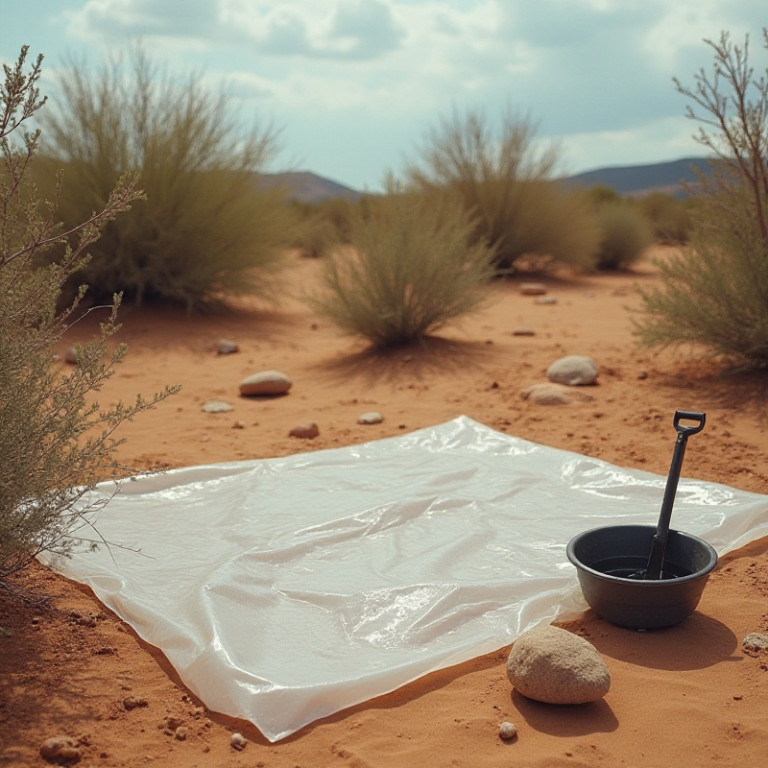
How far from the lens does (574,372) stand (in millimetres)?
5668

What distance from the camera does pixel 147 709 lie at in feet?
7.34

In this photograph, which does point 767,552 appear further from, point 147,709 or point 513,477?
point 147,709

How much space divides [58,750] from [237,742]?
42 cm

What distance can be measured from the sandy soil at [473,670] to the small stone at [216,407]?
0.11m

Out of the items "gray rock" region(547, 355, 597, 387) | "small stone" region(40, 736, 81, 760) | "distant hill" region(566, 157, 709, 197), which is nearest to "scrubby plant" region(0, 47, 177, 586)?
"small stone" region(40, 736, 81, 760)

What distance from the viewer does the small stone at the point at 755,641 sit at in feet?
8.20

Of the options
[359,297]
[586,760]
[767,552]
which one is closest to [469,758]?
[586,760]

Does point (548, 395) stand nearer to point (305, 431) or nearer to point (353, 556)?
point (305, 431)

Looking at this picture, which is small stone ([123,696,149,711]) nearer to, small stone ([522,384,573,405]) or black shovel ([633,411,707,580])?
black shovel ([633,411,707,580])

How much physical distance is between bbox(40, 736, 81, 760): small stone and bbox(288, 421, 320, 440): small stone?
2.89 metres

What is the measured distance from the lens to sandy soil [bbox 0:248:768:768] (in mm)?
2051

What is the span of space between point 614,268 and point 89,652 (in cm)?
1376

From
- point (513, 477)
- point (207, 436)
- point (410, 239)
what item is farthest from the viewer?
point (410, 239)

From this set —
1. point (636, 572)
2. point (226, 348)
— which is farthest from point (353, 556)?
point (226, 348)
